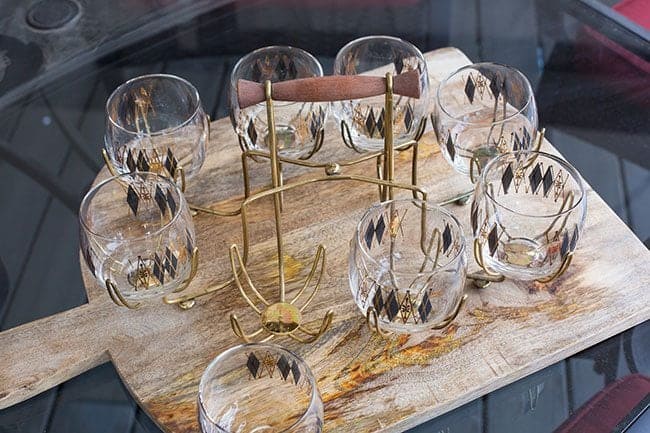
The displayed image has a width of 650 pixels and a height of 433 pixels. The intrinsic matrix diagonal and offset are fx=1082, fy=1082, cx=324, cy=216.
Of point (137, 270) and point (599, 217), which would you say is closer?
point (137, 270)

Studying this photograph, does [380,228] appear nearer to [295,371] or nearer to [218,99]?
[295,371]

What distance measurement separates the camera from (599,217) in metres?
1.03

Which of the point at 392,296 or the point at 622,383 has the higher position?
the point at 392,296

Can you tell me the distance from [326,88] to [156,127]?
0.26 m

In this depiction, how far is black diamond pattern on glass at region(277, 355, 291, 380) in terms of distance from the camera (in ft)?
2.73

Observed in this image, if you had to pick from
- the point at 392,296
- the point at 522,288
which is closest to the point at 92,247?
the point at 392,296

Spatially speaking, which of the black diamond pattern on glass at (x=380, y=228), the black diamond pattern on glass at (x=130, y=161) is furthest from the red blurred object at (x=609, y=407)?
the black diamond pattern on glass at (x=130, y=161)

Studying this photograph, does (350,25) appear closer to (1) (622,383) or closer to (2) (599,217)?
(2) (599,217)

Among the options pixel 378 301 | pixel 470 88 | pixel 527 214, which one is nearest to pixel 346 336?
pixel 378 301

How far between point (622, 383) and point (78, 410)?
46cm

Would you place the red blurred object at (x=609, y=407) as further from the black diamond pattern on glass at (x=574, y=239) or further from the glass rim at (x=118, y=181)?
the glass rim at (x=118, y=181)

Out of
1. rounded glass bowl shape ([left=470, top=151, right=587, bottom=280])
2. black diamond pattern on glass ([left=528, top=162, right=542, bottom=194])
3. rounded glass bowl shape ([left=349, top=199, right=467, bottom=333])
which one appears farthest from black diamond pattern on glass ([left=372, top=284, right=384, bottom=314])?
black diamond pattern on glass ([left=528, top=162, right=542, bottom=194])

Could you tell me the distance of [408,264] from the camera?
95 cm

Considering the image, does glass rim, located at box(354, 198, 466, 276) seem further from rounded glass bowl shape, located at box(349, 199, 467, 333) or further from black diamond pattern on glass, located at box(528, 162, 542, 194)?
black diamond pattern on glass, located at box(528, 162, 542, 194)
